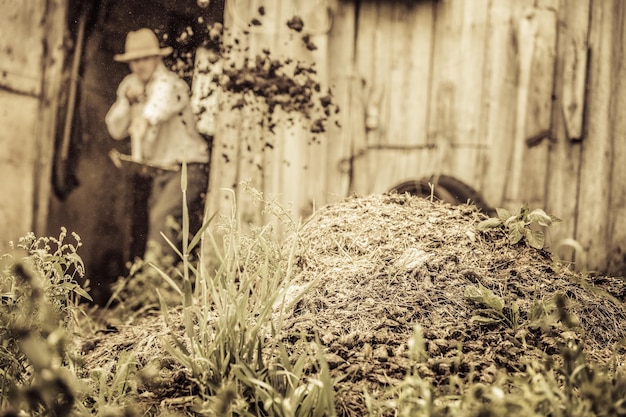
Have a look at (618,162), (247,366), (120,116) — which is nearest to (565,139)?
→ (618,162)

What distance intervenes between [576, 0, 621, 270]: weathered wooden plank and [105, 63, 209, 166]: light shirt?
81.5 inches

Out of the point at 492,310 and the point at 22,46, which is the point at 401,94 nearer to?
the point at 492,310

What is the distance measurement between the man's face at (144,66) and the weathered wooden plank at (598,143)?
2.37 m

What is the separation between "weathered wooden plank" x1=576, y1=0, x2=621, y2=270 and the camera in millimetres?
3217

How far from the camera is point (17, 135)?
316cm

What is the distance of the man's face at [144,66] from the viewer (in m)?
3.30

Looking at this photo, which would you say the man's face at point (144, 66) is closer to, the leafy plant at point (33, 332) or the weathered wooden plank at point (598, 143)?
the leafy plant at point (33, 332)

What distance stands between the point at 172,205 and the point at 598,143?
2363 millimetres

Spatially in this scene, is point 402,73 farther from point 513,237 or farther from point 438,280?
point 438,280

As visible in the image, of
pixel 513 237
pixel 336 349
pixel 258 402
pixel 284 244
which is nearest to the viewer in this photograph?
pixel 258 402

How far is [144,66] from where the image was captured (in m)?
3.30

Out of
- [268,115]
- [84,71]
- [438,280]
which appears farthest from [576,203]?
[84,71]

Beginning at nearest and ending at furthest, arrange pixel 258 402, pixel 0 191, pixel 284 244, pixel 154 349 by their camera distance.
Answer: pixel 258 402, pixel 154 349, pixel 284 244, pixel 0 191

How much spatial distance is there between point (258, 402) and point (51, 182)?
6.98ft
